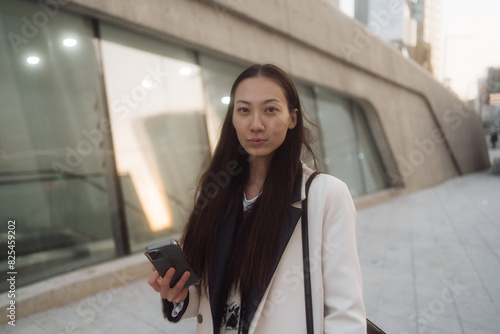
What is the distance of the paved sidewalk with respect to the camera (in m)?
3.15

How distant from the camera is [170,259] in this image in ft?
4.33

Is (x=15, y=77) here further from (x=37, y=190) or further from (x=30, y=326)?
(x=30, y=326)

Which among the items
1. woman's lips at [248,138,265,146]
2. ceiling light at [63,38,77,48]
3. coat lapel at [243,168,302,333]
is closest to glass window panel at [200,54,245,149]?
ceiling light at [63,38,77,48]

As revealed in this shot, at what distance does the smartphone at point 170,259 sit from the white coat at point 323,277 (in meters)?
0.33

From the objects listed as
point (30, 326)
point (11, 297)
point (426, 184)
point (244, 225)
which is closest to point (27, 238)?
point (11, 297)

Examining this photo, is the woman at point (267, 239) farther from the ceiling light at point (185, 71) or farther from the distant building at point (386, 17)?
the distant building at point (386, 17)

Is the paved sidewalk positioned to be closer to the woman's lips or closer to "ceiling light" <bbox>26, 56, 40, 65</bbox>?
the woman's lips

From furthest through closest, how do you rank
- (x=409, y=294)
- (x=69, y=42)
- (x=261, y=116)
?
(x=69, y=42), (x=409, y=294), (x=261, y=116)

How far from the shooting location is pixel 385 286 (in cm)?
402

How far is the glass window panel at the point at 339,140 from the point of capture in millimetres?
9578

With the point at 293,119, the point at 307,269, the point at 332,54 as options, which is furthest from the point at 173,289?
the point at 332,54

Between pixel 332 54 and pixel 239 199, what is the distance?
27.3ft

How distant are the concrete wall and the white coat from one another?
13.2 feet

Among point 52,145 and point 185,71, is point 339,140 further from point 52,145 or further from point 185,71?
point 52,145
